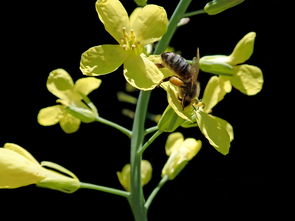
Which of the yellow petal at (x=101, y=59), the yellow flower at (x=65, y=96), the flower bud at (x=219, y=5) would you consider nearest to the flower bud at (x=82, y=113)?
the yellow flower at (x=65, y=96)

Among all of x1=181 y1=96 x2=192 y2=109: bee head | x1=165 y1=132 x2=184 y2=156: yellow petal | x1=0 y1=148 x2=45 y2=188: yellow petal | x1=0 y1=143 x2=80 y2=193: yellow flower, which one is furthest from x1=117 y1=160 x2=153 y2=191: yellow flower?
x1=181 y1=96 x2=192 y2=109: bee head

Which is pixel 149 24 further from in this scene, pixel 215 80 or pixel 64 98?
pixel 64 98

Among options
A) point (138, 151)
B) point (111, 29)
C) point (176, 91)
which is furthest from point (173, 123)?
point (111, 29)

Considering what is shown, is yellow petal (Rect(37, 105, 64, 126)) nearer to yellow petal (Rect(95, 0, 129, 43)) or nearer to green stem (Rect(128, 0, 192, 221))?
green stem (Rect(128, 0, 192, 221))

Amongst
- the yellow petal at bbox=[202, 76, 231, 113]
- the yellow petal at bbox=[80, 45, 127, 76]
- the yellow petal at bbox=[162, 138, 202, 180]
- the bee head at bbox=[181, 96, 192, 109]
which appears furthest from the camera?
the yellow petal at bbox=[162, 138, 202, 180]

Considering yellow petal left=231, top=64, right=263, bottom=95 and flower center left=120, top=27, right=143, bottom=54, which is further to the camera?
yellow petal left=231, top=64, right=263, bottom=95

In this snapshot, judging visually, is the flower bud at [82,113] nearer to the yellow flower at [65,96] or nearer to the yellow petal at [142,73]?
the yellow flower at [65,96]

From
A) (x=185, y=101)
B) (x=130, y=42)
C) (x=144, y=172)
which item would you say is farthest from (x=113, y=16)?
(x=144, y=172)
